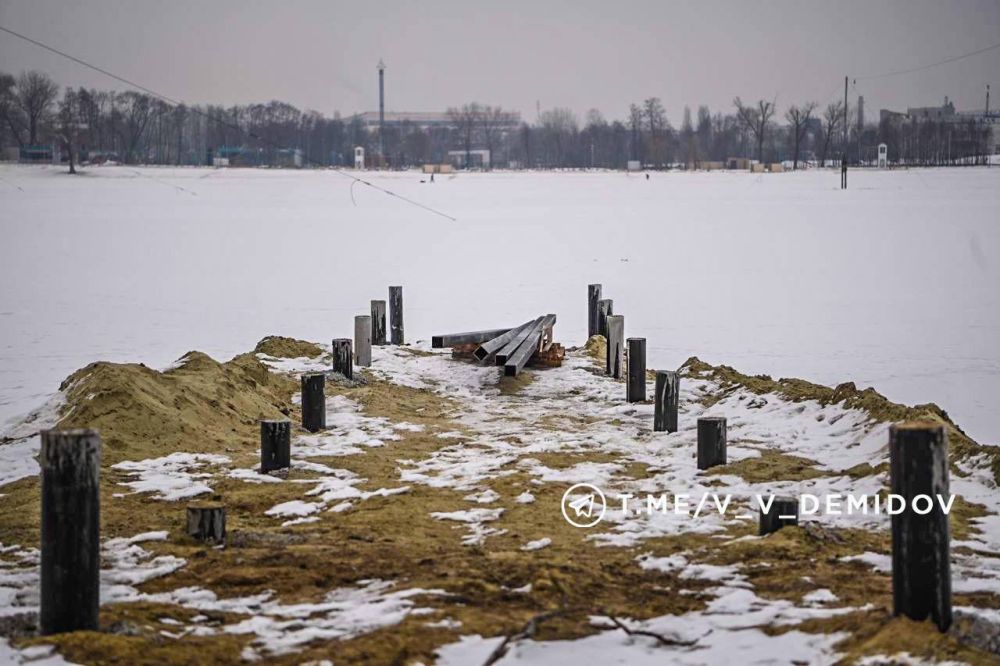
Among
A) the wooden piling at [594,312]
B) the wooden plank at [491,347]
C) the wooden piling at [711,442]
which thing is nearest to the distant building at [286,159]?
the wooden piling at [594,312]

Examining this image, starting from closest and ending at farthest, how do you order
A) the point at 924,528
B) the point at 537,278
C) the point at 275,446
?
1. the point at 924,528
2. the point at 275,446
3. the point at 537,278

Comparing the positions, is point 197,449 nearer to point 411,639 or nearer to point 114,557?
point 114,557

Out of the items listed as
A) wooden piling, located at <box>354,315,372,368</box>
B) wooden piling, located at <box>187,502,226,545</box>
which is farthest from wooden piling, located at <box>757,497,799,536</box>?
wooden piling, located at <box>354,315,372,368</box>

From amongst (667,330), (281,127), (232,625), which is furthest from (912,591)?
(281,127)

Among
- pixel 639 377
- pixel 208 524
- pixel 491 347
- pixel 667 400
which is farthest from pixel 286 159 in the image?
pixel 208 524

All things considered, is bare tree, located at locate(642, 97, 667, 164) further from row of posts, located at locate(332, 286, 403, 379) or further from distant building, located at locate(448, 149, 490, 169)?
row of posts, located at locate(332, 286, 403, 379)

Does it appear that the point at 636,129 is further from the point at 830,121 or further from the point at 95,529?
the point at 95,529

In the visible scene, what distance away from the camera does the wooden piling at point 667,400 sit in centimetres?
1222

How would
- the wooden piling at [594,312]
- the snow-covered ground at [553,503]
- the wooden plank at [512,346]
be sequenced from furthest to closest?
the wooden piling at [594,312]
the wooden plank at [512,346]
the snow-covered ground at [553,503]

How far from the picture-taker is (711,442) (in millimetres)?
10500

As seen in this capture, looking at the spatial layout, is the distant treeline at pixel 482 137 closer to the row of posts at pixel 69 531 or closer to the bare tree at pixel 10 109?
the bare tree at pixel 10 109

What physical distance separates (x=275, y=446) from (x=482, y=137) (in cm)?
17732

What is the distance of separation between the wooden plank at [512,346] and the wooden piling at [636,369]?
1.96 m

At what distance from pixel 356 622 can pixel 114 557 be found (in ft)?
6.92
